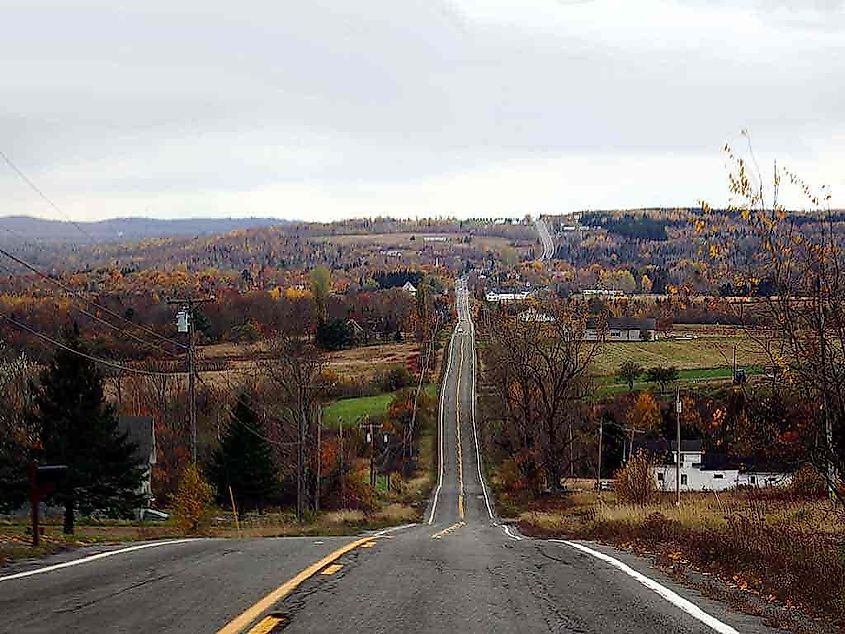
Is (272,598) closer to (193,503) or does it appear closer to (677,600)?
(677,600)

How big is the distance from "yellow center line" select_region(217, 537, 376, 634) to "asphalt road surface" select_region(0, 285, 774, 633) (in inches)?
0.5

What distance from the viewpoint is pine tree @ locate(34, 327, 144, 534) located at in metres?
34.5

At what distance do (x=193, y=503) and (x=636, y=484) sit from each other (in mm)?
14150

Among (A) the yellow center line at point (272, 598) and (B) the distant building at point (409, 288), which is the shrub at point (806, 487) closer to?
(A) the yellow center line at point (272, 598)

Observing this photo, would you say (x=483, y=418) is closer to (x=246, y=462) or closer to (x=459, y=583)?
(x=246, y=462)

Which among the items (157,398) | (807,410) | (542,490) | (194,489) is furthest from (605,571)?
(157,398)

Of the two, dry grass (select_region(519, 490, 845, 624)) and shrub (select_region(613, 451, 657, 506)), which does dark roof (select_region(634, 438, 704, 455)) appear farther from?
dry grass (select_region(519, 490, 845, 624))

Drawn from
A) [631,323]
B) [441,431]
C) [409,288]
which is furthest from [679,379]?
[409,288]

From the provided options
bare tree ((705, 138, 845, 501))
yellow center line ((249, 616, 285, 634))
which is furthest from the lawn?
yellow center line ((249, 616, 285, 634))

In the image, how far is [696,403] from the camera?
6425 centimetres

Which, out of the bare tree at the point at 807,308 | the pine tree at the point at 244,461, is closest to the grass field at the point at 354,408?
the pine tree at the point at 244,461

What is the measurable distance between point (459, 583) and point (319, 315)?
96.3 m

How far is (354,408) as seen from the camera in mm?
80125

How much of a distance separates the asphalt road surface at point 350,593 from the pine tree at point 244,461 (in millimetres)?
39736
